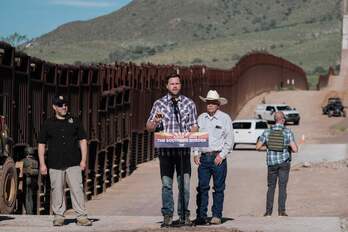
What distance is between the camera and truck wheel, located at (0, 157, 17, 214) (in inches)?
498

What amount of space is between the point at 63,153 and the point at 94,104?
12249 millimetres

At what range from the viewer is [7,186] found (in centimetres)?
1295

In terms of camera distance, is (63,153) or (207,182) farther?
(207,182)

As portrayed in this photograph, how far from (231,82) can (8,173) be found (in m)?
49.3

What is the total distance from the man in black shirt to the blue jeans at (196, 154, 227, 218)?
1447 mm

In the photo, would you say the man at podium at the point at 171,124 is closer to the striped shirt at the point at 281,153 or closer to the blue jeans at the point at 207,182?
the blue jeans at the point at 207,182

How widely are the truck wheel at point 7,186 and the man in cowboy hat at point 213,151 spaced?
8.24 feet

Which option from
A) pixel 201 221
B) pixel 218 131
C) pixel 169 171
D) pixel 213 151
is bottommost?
pixel 201 221

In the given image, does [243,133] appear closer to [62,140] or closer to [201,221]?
[201,221]

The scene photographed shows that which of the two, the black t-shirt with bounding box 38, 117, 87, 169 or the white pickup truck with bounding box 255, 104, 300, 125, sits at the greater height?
the white pickup truck with bounding box 255, 104, 300, 125

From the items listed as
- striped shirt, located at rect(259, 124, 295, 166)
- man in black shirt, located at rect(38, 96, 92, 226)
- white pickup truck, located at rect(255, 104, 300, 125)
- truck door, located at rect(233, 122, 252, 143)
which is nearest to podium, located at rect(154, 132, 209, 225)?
man in black shirt, located at rect(38, 96, 92, 226)

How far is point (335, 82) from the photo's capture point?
91500mm

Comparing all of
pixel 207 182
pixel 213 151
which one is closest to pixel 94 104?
pixel 207 182

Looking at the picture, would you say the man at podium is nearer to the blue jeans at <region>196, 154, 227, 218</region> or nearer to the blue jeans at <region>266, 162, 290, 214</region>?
the blue jeans at <region>196, 154, 227, 218</region>
